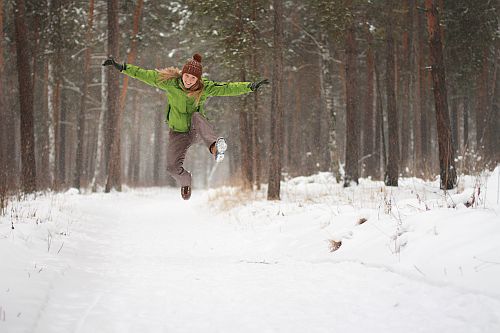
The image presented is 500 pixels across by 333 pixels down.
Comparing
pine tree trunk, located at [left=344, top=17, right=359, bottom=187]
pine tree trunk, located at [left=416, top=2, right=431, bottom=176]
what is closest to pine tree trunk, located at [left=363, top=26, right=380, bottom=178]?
pine tree trunk, located at [left=416, top=2, right=431, bottom=176]

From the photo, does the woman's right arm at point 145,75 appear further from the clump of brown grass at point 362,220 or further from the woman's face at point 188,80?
the clump of brown grass at point 362,220

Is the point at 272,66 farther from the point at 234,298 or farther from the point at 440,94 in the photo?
the point at 234,298

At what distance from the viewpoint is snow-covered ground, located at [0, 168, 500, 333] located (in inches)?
101

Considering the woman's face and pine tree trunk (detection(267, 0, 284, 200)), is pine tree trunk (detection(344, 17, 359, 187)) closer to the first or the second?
pine tree trunk (detection(267, 0, 284, 200))

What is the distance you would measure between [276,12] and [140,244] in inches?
262

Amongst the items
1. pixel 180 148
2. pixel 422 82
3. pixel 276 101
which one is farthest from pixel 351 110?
pixel 422 82

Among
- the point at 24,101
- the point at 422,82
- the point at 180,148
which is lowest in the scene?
the point at 180,148

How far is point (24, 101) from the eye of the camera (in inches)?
429

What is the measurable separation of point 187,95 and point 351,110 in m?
7.21

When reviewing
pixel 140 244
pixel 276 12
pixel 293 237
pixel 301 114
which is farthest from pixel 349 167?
pixel 301 114

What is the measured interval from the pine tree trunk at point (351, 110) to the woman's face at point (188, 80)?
699cm

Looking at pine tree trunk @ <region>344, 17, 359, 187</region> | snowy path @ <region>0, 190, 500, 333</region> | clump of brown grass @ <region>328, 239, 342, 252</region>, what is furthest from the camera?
pine tree trunk @ <region>344, 17, 359, 187</region>

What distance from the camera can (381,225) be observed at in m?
4.23

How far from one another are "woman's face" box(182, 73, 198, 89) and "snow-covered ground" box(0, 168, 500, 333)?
251 cm
